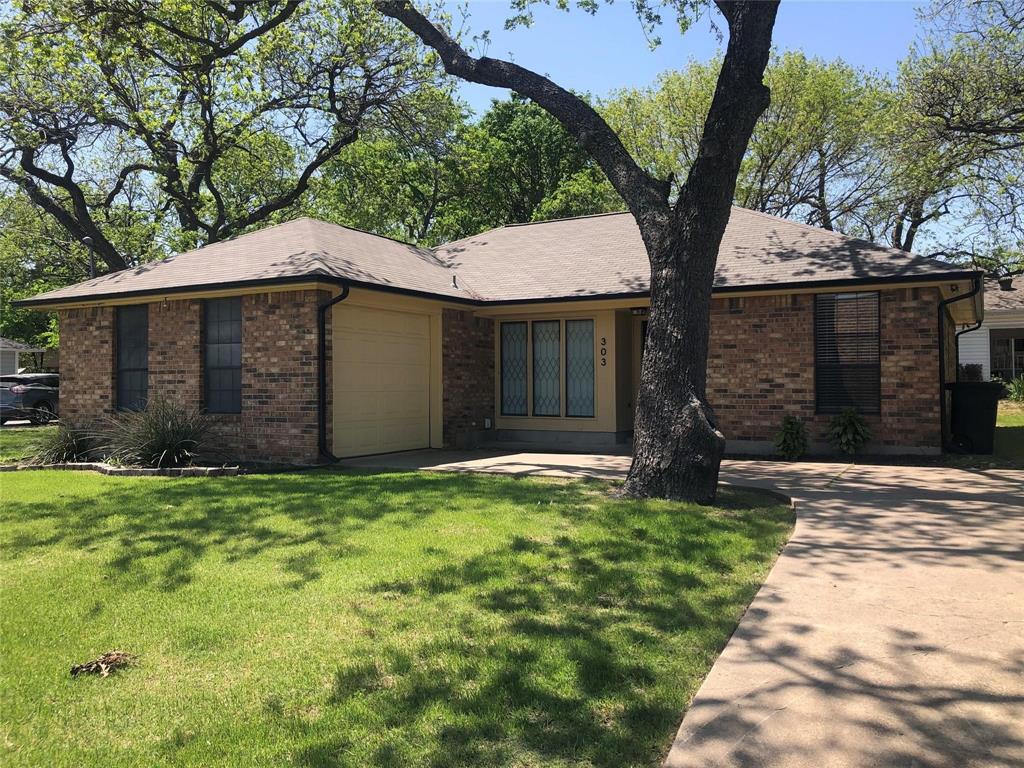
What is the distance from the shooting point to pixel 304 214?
28484 millimetres

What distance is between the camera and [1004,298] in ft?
88.7

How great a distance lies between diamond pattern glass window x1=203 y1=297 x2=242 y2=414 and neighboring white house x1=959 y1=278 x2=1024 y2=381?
2343 cm

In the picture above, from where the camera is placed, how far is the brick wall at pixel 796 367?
36.4ft

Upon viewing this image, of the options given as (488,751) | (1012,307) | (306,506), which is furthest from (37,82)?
(1012,307)

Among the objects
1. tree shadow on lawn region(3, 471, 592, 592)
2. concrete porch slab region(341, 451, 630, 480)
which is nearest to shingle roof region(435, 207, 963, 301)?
concrete porch slab region(341, 451, 630, 480)

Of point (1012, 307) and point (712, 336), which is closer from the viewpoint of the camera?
point (712, 336)

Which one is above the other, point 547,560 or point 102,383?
point 102,383

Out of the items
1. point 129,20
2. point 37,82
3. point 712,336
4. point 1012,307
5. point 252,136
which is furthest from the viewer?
point 1012,307

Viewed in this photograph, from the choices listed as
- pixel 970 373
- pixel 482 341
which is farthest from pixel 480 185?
pixel 970 373

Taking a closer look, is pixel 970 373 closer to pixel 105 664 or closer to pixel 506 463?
pixel 506 463

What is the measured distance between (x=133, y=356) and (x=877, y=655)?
13150mm

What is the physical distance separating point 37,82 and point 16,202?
1347cm

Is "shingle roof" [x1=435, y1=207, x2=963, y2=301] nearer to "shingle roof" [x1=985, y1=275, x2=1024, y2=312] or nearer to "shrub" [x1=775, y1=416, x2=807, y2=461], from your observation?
"shrub" [x1=775, y1=416, x2=807, y2=461]

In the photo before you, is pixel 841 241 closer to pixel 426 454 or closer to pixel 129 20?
pixel 426 454
